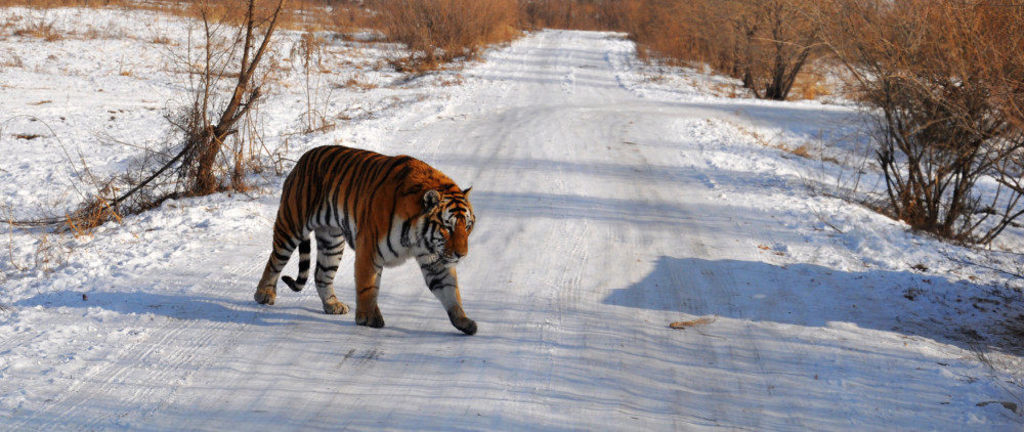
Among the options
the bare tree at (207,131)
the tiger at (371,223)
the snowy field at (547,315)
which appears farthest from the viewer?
the bare tree at (207,131)

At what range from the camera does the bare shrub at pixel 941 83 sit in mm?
7664

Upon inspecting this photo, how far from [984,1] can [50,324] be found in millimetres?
9180

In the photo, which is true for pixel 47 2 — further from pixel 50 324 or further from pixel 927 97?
pixel 927 97

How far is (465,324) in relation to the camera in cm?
521

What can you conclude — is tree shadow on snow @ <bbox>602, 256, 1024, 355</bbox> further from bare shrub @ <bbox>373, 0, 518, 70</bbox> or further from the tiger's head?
bare shrub @ <bbox>373, 0, 518, 70</bbox>

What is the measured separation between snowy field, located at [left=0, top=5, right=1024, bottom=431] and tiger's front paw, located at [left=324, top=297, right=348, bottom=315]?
7cm

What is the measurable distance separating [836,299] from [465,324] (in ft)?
11.6

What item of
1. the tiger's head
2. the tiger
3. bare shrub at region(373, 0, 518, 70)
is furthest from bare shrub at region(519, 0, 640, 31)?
the tiger's head

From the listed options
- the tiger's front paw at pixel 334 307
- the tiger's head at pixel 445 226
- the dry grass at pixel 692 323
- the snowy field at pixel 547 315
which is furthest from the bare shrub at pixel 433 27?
the tiger's head at pixel 445 226

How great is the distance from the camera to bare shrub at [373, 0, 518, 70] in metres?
25.9

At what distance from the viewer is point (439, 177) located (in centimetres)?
509

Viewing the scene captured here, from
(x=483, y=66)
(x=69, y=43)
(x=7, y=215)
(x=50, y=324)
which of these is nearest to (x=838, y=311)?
(x=50, y=324)

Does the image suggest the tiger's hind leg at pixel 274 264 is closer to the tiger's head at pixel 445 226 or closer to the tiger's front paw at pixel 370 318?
the tiger's front paw at pixel 370 318

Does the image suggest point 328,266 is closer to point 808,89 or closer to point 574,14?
point 808,89
